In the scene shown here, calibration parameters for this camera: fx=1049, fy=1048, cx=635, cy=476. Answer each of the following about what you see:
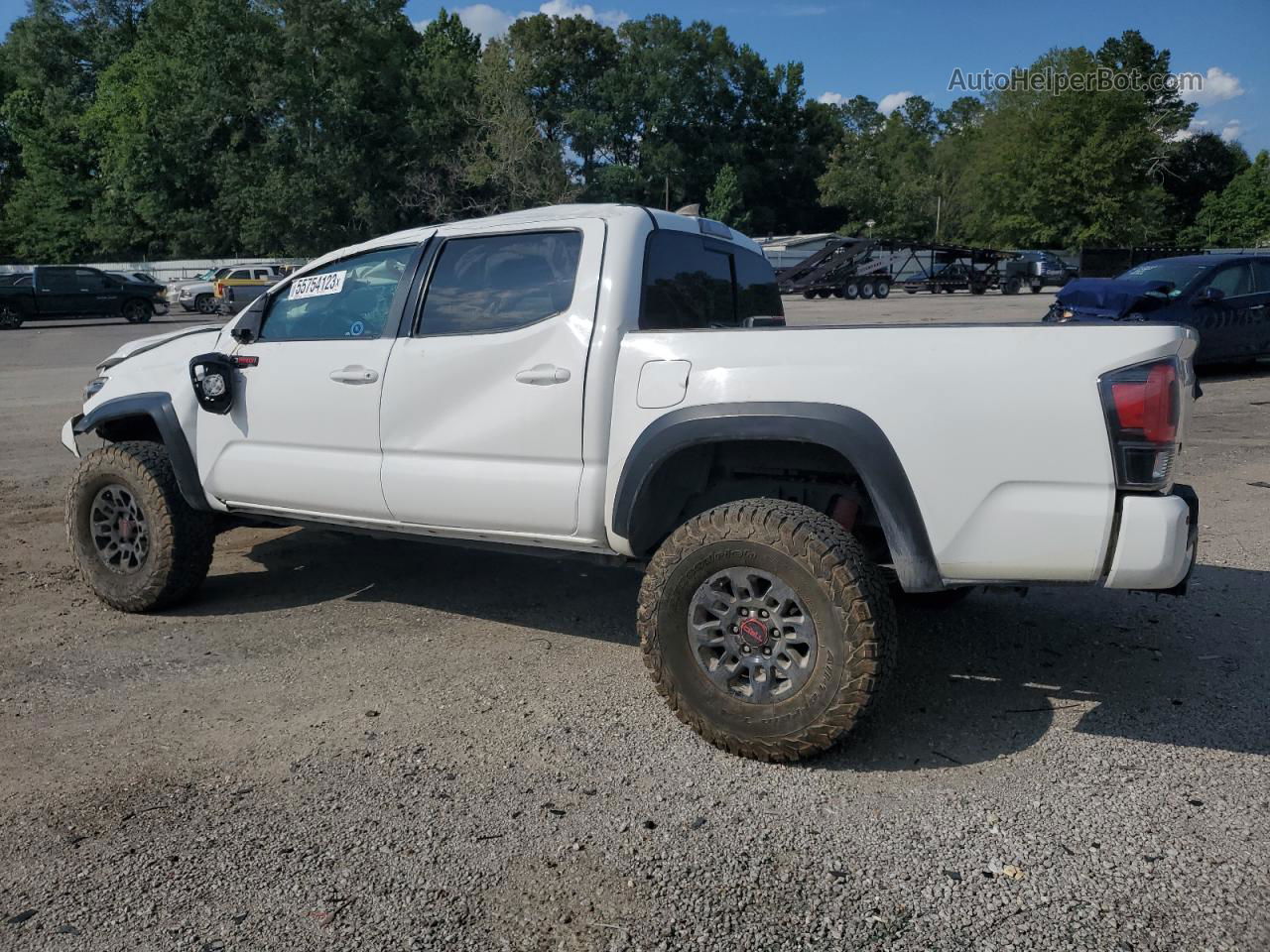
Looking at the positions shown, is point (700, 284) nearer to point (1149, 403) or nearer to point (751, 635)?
point (751, 635)

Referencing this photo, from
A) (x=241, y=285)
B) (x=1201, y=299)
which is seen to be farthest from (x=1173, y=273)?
(x=241, y=285)

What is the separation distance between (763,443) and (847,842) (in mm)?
1417

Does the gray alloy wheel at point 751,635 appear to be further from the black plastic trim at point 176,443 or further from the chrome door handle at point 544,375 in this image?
the black plastic trim at point 176,443

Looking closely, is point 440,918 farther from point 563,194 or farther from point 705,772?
point 563,194

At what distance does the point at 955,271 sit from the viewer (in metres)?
44.7

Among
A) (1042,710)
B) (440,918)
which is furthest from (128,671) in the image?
(1042,710)

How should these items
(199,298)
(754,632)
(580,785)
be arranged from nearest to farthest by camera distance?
1. (580,785)
2. (754,632)
3. (199,298)

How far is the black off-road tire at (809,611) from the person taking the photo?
3.33 meters

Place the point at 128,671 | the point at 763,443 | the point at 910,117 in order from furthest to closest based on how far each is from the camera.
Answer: the point at 910,117
the point at 128,671
the point at 763,443

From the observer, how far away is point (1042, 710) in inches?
156

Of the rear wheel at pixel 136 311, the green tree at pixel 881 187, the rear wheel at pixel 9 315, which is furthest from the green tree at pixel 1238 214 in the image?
the rear wheel at pixel 9 315

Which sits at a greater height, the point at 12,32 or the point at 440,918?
the point at 12,32

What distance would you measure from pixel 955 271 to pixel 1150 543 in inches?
1742

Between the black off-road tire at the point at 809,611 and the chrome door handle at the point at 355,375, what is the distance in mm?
1571
